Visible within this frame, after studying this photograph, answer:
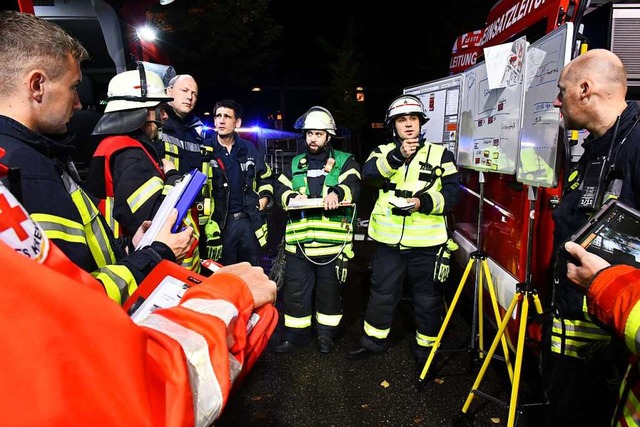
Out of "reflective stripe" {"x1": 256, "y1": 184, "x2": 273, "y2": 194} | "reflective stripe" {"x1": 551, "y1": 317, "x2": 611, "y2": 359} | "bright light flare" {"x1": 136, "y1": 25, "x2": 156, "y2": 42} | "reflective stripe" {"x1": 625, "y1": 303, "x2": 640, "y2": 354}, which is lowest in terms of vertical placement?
"reflective stripe" {"x1": 551, "y1": 317, "x2": 611, "y2": 359}

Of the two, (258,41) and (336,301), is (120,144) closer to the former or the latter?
(336,301)

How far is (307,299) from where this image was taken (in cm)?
403

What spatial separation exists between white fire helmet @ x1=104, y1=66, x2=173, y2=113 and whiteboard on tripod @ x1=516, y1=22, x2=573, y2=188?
2363 mm

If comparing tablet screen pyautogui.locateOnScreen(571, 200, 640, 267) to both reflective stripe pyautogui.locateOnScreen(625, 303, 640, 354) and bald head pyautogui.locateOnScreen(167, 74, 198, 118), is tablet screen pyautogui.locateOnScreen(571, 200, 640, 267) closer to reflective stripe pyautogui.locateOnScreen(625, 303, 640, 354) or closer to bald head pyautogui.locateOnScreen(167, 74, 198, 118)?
reflective stripe pyautogui.locateOnScreen(625, 303, 640, 354)

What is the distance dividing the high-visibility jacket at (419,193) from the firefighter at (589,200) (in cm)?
130

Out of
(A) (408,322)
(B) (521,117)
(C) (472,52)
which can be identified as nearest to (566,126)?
(B) (521,117)

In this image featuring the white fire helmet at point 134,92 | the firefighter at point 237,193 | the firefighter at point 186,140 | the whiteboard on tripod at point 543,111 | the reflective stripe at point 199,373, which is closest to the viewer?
the reflective stripe at point 199,373

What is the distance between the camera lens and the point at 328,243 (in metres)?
3.94

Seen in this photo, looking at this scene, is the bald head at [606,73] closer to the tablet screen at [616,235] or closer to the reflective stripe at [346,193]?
the tablet screen at [616,235]

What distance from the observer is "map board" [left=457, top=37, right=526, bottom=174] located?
289cm

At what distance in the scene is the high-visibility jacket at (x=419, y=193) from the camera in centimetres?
352

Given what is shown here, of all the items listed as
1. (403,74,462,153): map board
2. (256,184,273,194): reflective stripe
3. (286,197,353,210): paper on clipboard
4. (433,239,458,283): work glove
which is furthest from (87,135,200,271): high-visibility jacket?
(403,74,462,153): map board

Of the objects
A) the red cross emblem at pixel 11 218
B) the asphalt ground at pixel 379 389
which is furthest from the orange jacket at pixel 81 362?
the asphalt ground at pixel 379 389

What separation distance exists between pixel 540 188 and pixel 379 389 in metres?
1.94
